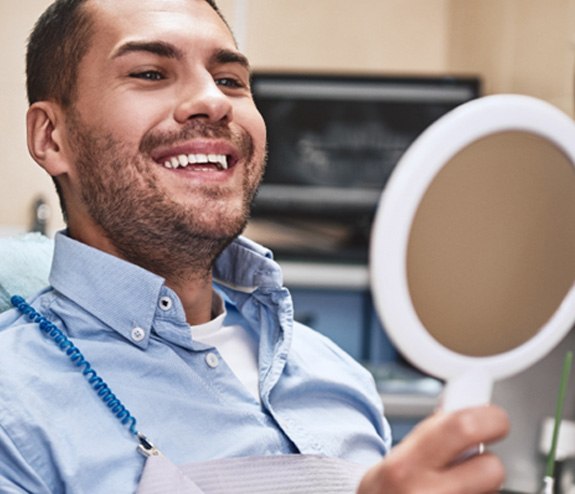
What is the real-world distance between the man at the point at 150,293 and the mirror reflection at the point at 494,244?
0.44 m

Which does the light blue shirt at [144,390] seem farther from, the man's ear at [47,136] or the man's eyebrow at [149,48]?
the man's eyebrow at [149,48]

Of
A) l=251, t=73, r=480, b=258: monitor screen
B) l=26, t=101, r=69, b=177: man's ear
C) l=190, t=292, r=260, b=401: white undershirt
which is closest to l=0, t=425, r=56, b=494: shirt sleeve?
l=190, t=292, r=260, b=401: white undershirt

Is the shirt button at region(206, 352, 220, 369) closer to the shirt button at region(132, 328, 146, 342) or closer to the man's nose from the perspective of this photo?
the shirt button at region(132, 328, 146, 342)

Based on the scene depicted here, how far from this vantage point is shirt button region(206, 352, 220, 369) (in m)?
1.18

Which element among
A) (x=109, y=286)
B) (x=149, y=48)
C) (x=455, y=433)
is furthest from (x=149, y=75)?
(x=455, y=433)

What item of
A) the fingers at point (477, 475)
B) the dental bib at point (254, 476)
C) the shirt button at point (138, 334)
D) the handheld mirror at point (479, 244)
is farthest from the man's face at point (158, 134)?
the fingers at point (477, 475)

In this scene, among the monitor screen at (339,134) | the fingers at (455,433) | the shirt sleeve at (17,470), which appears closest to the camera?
the fingers at (455,433)

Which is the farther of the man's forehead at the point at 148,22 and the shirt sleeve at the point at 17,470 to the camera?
the man's forehead at the point at 148,22

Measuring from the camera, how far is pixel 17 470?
3.24 feet

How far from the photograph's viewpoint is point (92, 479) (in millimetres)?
1013

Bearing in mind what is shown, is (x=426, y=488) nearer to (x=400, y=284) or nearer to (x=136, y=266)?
(x=400, y=284)

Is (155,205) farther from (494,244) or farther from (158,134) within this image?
(494,244)

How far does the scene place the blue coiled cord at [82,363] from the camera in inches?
41.6

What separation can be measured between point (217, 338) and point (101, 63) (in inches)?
16.3
